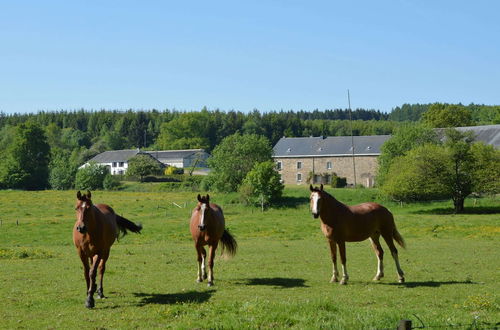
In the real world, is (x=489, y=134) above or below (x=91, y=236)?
above

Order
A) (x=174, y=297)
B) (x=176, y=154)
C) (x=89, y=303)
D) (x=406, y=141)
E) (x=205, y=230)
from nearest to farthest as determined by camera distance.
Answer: (x=89, y=303), (x=174, y=297), (x=205, y=230), (x=406, y=141), (x=176, y=154)

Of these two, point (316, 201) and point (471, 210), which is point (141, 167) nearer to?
point (471, 210)

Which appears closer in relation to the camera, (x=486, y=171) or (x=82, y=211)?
(x=82, y=211)

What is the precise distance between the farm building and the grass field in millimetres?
64310

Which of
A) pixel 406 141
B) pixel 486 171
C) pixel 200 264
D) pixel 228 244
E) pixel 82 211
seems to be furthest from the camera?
pixel 406 141

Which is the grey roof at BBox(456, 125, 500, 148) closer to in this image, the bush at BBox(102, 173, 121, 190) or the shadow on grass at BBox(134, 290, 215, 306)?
the bush at BBox(102, 173, 121, 190)

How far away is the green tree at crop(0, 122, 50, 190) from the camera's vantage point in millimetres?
107375

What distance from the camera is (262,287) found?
52.7 feet

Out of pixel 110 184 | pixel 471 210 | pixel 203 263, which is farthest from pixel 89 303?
pixel 110 184

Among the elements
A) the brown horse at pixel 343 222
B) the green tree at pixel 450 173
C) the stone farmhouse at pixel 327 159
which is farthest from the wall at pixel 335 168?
the brown horse at pixel 343 222

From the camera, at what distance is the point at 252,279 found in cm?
1773

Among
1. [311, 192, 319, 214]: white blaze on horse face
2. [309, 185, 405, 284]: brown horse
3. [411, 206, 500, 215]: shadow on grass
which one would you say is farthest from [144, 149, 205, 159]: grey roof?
[311, 192, 319, 214]: white blaze on horse face

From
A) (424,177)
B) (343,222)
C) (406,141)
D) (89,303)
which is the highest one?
(406,141)

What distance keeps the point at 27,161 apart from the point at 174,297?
10638 cm
